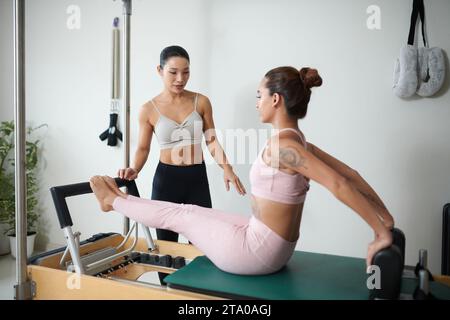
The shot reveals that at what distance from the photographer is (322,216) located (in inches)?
108

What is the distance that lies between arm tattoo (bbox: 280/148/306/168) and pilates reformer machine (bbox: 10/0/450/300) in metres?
0.38

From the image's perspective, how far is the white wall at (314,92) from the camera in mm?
2473

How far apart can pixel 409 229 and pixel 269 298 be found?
162 centimetres

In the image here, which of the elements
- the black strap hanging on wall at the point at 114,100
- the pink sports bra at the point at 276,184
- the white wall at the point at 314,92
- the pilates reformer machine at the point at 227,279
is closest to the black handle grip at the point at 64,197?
the pilates reformer machine at the point at 227,279

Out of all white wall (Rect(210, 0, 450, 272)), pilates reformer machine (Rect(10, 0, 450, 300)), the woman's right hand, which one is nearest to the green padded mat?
pilates reformer machine (Rect(10, 0, 450, 300))

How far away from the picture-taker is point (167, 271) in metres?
1.94

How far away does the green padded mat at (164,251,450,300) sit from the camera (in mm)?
1331

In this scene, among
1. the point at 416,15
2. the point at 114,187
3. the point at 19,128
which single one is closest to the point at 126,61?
the point at 19,128

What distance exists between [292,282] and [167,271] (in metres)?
0.73

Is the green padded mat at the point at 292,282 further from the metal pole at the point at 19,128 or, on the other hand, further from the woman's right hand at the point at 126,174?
the metal pole at the point at 19,128

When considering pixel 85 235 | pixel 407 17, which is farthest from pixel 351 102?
pixel 85 235

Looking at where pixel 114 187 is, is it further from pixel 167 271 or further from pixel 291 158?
pixel 291 158

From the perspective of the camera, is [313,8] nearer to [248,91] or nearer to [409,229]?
[248,91]

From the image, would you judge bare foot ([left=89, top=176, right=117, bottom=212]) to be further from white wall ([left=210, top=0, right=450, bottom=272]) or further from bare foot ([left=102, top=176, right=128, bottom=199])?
white wall ([left=210, top=0, right=450, bottom=272])
